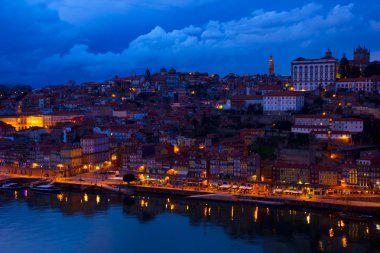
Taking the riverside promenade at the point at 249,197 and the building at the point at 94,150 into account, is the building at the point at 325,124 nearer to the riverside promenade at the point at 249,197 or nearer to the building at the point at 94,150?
the riverside promenade at the point at 249,197

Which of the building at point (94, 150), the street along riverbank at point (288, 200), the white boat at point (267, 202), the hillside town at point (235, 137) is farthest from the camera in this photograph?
the building at point (94, 150)

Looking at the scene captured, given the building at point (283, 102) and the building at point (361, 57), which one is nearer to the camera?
the building at point (283, 102)

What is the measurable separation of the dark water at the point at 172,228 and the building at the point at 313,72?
496 inches

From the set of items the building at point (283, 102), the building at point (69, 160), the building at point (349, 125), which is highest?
the building at point (283, 102)

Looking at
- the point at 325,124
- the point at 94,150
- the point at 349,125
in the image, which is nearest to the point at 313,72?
the point at 325,124

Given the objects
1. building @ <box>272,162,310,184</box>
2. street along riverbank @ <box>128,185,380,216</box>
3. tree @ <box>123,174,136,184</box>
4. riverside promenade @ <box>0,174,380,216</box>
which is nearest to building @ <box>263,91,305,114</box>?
building @ <box>272,162,310,184</box>

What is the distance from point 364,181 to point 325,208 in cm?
183

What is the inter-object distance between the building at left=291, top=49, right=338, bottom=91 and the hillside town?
Answer: 0.17 ft

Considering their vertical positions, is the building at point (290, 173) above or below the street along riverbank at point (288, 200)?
above

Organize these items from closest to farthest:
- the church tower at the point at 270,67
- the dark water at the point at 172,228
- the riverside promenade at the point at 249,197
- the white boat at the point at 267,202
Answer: the dark water at the point at 172,228 → the riverside promenade at the point at 249,197 → the white boat at the point at 267,202 → the church tower at the point at 270,67

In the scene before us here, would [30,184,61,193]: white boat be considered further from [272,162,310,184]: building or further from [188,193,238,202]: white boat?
[272,162,310,184]: building

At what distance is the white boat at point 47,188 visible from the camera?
67.6 feet

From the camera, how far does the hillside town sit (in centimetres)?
1902

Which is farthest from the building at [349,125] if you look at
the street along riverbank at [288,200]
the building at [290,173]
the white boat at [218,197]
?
the white boat at [218,197]
